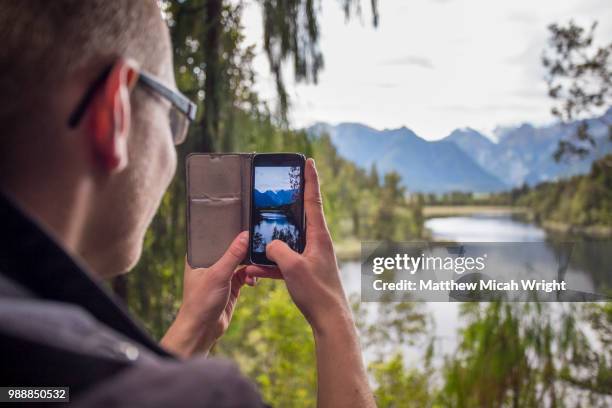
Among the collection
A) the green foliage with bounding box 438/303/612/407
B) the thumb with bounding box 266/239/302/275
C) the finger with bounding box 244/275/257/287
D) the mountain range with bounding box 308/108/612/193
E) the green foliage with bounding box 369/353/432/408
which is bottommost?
the green foliage with bounding box 369/353/432/408

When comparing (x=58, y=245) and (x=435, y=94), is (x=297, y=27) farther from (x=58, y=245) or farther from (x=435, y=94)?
(x=58, y=245)

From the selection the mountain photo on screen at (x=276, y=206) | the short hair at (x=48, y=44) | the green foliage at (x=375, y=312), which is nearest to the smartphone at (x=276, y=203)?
the mountain photo on screen at (x=276, y=206)

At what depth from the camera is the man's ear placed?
358 mm

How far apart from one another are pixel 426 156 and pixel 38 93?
1.92m

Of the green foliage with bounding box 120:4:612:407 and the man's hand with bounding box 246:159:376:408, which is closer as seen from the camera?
the man's hand with bounding box 246:159:376:408

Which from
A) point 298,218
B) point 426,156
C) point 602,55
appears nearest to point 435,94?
point 426,156

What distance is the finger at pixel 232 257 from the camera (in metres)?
0.68

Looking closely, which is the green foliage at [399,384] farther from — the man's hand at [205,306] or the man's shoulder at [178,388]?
the man's shoulder at [178,388]

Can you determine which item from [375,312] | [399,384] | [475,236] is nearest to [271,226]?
[475,236]

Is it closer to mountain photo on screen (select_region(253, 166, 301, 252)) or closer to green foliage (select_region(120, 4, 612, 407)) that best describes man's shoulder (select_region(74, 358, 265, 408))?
mountain photo on screen (select_region(253, 166, 301, 252))

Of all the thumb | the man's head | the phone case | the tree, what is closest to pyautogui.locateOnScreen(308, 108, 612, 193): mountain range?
the tree

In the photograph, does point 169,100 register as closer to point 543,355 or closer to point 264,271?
point 264,271

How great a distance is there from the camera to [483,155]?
2.17 metres

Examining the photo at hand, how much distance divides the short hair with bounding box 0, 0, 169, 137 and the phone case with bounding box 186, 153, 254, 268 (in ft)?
1.19
